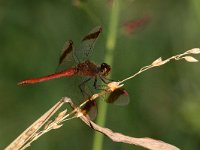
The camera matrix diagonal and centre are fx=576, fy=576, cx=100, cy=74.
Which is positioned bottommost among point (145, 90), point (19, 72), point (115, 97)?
point (115, 97)

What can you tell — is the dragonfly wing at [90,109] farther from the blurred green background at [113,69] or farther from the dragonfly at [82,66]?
the blurred green background at [113,69]

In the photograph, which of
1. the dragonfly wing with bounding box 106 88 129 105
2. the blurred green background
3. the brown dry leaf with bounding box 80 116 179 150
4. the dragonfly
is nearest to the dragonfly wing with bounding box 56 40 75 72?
the dragonfly

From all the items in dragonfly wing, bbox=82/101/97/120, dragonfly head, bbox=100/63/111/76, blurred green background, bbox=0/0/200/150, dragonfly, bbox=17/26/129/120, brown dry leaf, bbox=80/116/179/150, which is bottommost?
brown dry leaf, bbox=80/116/179/150

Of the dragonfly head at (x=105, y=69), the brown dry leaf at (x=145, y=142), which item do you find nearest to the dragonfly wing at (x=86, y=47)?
the dragonfly head at (x=105, y=69)

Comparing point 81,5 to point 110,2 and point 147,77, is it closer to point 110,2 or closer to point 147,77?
point 110,2

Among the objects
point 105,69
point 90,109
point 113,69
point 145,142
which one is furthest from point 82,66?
point 113,69

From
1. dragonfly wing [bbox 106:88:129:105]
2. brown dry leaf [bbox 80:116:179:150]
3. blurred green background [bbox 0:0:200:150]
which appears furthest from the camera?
blurred green background [bbox 0:0:200:150]

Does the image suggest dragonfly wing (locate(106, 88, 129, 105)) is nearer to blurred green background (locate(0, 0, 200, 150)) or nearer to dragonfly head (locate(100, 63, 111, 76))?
dragonfly head (locate(100, 63, 111, 76))

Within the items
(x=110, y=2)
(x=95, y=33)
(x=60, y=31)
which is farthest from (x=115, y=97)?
(x=60, y=31)
